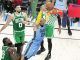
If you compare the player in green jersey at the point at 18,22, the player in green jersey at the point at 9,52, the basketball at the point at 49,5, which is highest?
the basketball at the point at 49,5

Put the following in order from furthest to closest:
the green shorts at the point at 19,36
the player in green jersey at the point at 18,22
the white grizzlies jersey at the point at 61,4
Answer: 1. the white grizzlies jersey at the point at 61,4
2. the green shorts at the point at 19,36
3. the player in green jersey at the point at 18,22

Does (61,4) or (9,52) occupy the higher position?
(61,4)

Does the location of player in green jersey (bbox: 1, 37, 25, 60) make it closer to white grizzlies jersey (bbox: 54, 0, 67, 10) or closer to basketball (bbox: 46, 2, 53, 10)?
basketball (bbox: 46, 2, 53, 10)

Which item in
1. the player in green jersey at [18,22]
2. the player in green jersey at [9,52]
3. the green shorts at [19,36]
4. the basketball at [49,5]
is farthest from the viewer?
the basketball at [49,5]

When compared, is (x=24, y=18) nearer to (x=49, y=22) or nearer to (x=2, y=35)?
(x=49, y=22)

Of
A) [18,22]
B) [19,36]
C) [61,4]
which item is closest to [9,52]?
[18,22]

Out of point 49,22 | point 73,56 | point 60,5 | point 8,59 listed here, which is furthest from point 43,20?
point 60,5

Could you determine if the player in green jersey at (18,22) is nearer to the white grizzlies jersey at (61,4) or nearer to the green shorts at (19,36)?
the green shorts at (19,36)

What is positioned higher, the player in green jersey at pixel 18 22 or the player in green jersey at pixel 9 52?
the player in green jersey at pixel 18 22

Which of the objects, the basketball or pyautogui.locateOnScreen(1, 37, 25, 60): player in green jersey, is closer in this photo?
pyautogui.locateOnScreen(1, 37, 25, 60): player in green jersey

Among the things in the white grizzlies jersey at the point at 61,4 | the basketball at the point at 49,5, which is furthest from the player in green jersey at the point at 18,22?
the white grizzlies jersey at the point at 61,4

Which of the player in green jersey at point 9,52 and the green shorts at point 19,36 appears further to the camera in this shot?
the green shorts at point 19,36

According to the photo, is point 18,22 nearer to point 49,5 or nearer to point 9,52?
point 49,5

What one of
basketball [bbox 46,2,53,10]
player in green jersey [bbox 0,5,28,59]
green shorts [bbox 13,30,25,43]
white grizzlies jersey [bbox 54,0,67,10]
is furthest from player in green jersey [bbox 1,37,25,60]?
white grizzlies jersey [bbox 54,0,67,10]
